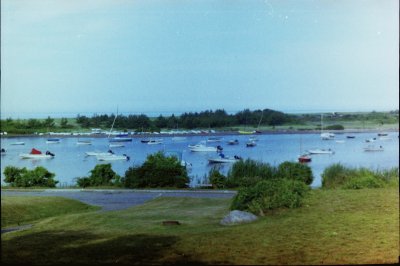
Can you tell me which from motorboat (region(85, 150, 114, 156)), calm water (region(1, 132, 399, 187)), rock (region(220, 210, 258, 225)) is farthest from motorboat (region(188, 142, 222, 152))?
rock (region(220, 210, 258, 225))

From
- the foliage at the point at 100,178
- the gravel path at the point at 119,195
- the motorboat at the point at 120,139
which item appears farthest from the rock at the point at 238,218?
the foliage at the point at 100,178

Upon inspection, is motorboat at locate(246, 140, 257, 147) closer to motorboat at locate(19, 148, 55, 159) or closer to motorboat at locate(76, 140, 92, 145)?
motorboat at locate(76, 140, 92, 145)

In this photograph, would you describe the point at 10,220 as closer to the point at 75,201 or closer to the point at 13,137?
the point at 75,201

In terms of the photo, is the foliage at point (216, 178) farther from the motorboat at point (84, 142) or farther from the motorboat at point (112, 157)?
the motorboat at point (84, 142)

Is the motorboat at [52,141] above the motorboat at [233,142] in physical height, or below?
above

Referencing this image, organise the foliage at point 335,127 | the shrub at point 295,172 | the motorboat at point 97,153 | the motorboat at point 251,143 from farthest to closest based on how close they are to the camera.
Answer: the foliage at point 335,127, the motorboat at point 97,153, the motorboat at point 251,143, the shrub at point 295,172

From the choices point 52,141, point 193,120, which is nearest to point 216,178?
point 193,120

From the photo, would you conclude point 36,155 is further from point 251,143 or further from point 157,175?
point 251,143
